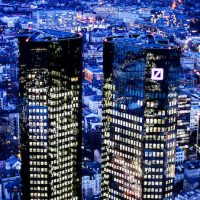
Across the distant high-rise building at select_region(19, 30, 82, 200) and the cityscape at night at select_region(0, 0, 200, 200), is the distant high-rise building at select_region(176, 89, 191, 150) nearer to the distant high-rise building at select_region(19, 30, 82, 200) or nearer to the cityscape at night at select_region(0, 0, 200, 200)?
the cityscape at night at select_region(0, 0, 200, 200)

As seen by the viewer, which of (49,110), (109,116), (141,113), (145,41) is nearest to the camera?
(141,113)

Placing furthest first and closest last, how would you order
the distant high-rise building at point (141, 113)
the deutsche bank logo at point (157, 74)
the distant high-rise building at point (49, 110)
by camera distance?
the distant high-rise building at point (49, 110) < the distant high-rise building at point (141, 113) < the deutsche bank logo at point (157, 74)

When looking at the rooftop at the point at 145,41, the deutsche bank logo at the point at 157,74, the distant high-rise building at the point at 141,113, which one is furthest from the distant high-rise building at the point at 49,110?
the deutsche bank logo at the point at 157,74

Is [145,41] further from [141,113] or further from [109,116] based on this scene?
[109,116]

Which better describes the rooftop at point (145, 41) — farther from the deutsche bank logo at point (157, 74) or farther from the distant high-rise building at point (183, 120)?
the distant high-rise building at point (183, 120)

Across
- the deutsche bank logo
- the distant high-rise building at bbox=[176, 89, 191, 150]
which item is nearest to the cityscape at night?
the deutsche bank logo

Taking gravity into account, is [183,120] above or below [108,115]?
below

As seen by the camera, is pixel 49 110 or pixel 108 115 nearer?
pixel 108 115

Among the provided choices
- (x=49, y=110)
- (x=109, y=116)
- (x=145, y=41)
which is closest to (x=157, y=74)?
(x=145, y=41)
